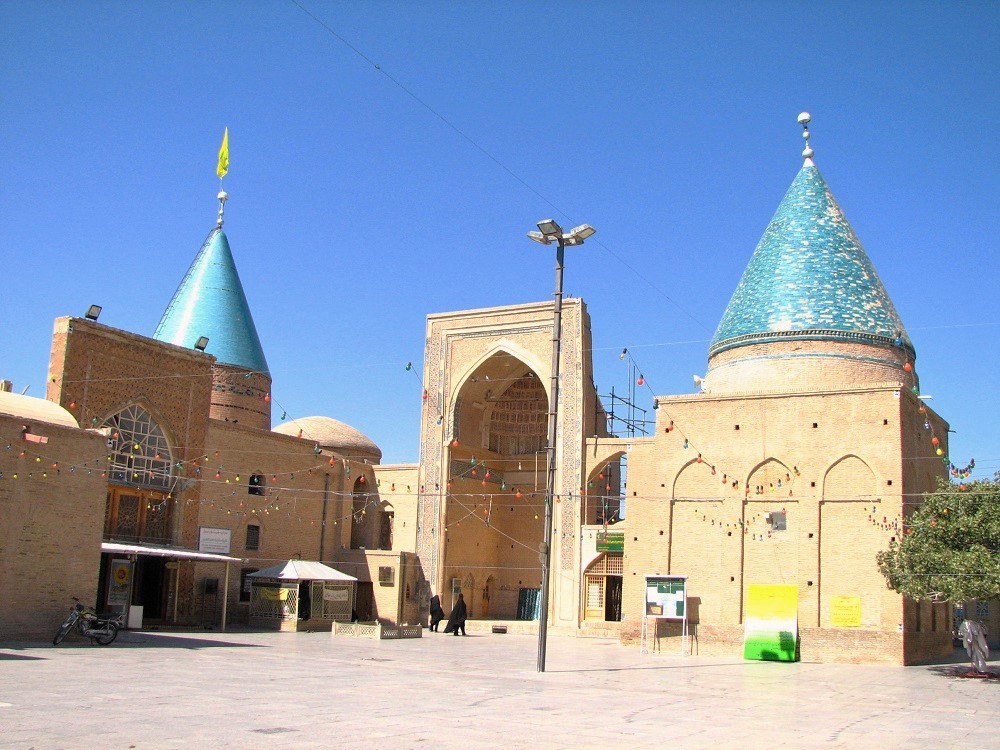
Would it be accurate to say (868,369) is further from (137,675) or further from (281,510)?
(137,675)

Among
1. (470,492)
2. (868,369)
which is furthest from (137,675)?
(470,492)

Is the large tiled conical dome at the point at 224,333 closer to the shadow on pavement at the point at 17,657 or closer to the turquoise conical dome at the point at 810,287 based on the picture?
the turquoise conical dome at the point at 810,287

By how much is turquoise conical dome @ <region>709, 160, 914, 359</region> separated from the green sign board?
5.13 metres

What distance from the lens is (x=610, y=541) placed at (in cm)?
2584

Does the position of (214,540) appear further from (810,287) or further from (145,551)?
(810,287)

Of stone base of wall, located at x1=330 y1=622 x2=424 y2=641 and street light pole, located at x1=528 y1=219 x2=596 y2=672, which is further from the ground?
street light pole, located at x1=528 y1=219 x2=596 y2=672

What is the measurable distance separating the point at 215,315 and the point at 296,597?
989 cm

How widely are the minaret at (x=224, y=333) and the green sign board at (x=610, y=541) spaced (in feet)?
32.2

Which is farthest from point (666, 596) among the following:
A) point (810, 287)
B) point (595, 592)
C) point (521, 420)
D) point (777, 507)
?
point (521, 420)

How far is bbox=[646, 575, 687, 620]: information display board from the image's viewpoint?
19.7m

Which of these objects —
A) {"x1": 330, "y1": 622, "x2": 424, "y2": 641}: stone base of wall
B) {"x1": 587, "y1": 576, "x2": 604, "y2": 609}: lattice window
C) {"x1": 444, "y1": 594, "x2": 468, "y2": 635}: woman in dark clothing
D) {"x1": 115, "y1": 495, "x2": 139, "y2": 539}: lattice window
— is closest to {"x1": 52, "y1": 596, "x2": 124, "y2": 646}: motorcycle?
{"x1": 115, "y1": 495, "x2": 139, "y2": 539}: lattice window

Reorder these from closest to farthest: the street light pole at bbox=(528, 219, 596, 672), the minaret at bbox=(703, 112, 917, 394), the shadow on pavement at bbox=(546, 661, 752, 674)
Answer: the street light pole at bbox=(528, 219, 596, 672) → the shadow on pavement at bbox=(546, 661, 752, 674) → the minaret at bbox=(703, 112, 917, 394)

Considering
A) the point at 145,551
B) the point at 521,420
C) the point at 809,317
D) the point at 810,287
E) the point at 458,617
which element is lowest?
the point at 458,617

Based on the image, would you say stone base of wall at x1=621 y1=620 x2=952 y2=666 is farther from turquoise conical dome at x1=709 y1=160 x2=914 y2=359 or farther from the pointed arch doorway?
turquoise conical dome at x1=709 y1=160 x2=914 y2=359
